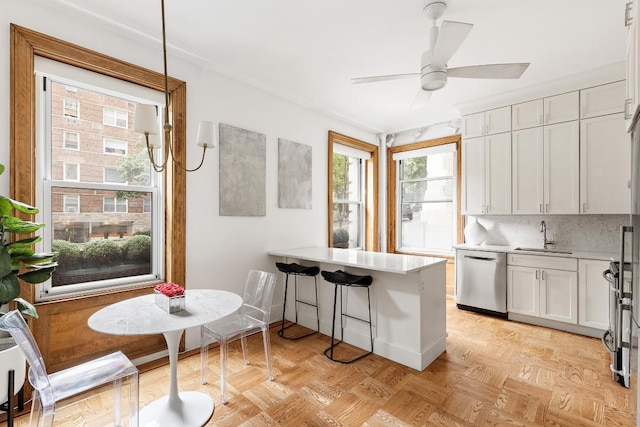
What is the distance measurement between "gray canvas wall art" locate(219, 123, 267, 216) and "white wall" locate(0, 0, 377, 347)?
0.26 feet

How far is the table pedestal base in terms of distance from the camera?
1868 mm

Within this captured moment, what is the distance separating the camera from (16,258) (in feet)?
5.98

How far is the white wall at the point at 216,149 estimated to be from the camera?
2211 mm

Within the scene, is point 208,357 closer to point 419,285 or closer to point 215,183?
point 215,183

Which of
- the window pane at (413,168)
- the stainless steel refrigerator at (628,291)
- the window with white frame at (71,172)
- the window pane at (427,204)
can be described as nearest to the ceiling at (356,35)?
the window with white frame at (71,172)

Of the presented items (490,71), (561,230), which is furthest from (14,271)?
(561,230)

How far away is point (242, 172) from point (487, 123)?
128 inches

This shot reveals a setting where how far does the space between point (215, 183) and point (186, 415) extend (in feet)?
6.70

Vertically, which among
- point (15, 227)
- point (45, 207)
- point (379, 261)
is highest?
point (45, 207)

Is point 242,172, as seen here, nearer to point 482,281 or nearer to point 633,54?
point 633,54

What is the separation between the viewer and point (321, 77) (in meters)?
3.46

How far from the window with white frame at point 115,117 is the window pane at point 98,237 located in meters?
0.60

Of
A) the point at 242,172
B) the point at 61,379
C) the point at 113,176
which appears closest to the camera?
the point at 61,379

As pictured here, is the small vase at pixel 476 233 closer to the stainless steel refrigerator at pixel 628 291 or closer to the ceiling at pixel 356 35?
the stainless steel refrigerator at pixel 628 291
